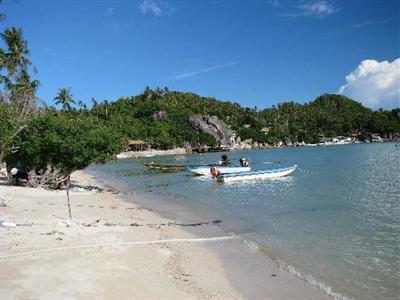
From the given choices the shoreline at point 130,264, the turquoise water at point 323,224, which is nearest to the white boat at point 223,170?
the turquoise water at point 323,224

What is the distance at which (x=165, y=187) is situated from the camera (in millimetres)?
36594

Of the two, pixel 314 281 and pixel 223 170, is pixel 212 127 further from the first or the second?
pixel 314 281

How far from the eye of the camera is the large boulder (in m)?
154

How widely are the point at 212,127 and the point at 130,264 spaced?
148382mm

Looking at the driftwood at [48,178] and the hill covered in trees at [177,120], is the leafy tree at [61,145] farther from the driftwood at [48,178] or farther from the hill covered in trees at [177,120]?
the hill covered in trees at [177,120]

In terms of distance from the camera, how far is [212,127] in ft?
518

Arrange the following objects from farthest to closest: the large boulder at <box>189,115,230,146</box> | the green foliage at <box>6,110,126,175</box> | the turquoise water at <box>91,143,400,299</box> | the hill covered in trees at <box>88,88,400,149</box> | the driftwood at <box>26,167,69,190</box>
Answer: the large boulder at <box>189,115,230,146</box>
the hill covered in trees at <box>88,88,400,149</box>
the driftwood at <box>26,167,69,190</box>
the green foliage at <box>6,110,126,175</box>
the turquoise water at <box>91,143,400,299</box>

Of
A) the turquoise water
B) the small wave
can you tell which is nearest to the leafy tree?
the turquoise water

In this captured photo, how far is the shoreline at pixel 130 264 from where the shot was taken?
8258mm

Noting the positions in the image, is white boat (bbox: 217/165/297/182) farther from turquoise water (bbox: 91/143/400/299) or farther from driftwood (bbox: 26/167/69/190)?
driftwood (bbox: 26/167/69/190)

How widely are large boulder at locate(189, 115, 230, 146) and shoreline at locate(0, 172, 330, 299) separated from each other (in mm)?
137895

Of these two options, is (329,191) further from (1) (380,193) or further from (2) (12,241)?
(2) (12,241)

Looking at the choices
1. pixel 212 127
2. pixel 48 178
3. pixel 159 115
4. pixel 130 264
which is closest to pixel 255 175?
pixel 48 178

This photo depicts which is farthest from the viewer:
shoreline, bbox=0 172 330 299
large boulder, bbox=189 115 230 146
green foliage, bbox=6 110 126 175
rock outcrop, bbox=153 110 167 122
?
large boulder, bbox=189 115 230 146
